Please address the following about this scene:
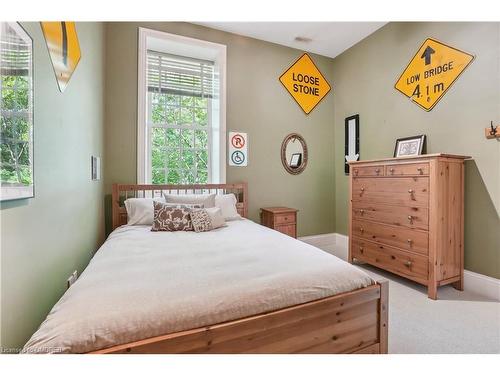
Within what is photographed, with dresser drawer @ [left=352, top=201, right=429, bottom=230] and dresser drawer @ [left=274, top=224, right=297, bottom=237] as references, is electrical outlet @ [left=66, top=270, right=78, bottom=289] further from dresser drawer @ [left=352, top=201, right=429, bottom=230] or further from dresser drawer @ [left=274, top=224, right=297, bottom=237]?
dresser drawer @ [left=352, top=201, right=429, bottom=230]

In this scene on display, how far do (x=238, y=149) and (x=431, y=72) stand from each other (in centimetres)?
239

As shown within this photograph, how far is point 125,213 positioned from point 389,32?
3.97 meters

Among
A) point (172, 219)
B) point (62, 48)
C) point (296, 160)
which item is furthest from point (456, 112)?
point (62, 48)

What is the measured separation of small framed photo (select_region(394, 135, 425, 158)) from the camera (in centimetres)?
271

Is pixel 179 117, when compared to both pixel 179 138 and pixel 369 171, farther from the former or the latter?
pixel 369 171

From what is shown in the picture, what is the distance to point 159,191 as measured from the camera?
303cm

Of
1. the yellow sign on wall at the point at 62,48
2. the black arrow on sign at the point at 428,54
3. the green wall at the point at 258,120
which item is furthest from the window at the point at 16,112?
the black arrow on sign at the point at 428,54

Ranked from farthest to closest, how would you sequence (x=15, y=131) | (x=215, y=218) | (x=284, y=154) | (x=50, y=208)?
1. (x=284, y=154)
2. (x=215, y=218)
3. (x=50, y=208)
4. (x=15, y=131)

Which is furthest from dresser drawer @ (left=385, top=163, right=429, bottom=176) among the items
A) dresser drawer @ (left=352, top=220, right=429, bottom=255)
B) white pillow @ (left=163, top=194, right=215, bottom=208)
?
white pillow @ (left=163, top=194, right=215, bottom=208)

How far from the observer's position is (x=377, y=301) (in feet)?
4.38

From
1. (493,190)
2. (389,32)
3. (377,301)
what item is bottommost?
(377,301)

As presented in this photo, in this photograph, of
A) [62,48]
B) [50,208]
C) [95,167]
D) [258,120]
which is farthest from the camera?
[258,120]

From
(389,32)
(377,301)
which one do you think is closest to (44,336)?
(377,301)

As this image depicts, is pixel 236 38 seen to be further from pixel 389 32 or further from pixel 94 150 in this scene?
pixel 94 150
